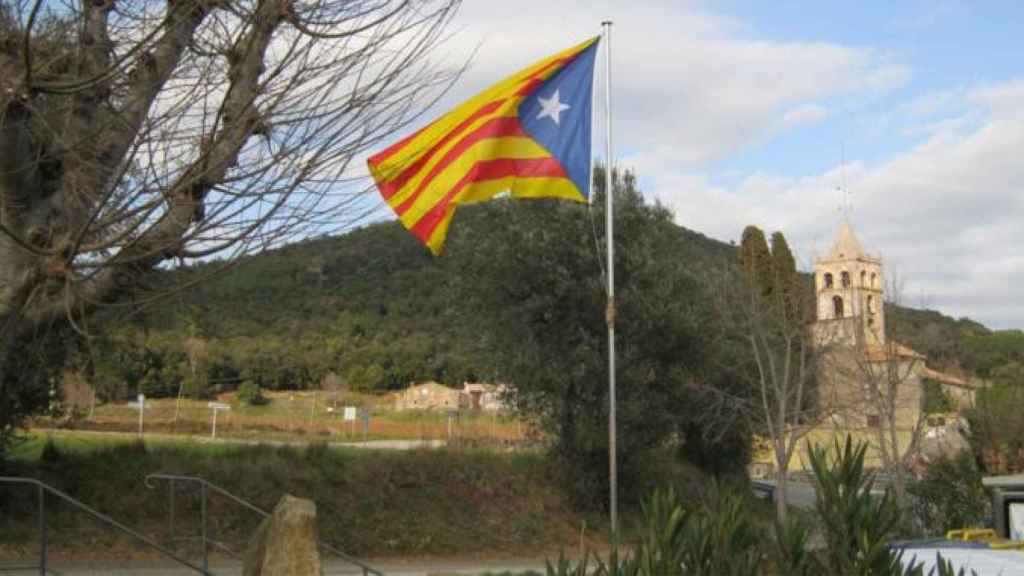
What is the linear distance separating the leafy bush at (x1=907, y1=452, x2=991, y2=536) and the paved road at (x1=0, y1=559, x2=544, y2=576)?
29.1 ft

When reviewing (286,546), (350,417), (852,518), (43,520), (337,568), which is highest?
(350,417)

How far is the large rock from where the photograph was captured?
10617 millimetres

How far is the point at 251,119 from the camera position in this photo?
784 cm

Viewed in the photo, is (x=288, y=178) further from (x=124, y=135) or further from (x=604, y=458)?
(x=604, y=458)

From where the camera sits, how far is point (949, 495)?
26922 millimetres

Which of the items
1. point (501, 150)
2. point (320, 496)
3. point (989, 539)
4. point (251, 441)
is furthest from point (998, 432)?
point (989, 539)

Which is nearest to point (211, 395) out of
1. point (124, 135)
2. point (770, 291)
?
point (770, 291)

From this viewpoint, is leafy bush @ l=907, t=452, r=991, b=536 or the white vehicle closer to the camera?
the white vehicle

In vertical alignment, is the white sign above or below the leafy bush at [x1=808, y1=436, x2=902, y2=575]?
below

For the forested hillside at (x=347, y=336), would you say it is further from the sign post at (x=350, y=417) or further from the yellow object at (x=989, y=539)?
the yellow object at (x=989, y=539)

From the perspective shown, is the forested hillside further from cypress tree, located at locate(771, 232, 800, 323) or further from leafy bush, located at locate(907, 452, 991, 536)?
leafy bush, located at locate(907, 452, 991, 536)

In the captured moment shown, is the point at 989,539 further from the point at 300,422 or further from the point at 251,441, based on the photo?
the point at 300,422

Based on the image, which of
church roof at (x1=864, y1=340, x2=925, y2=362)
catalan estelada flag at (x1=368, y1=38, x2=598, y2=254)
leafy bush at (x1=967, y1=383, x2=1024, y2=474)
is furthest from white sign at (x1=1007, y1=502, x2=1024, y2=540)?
church roof at (x1=864, y1=340, x2=925, y2=362)

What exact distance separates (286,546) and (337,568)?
1163cm
